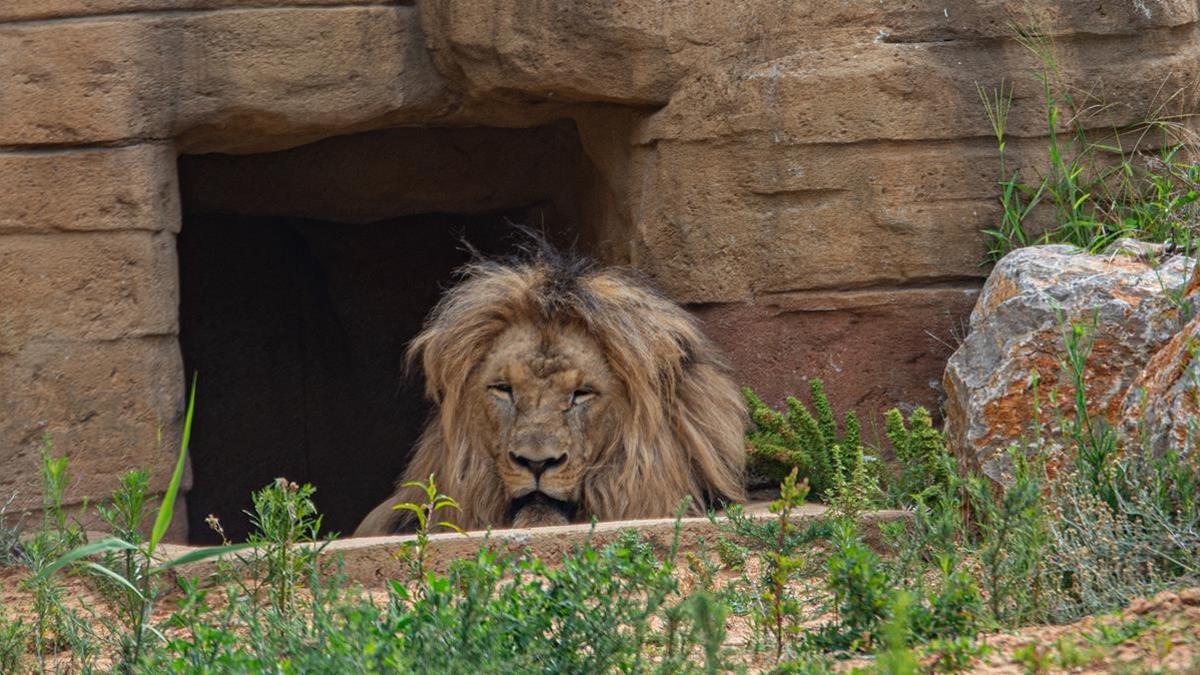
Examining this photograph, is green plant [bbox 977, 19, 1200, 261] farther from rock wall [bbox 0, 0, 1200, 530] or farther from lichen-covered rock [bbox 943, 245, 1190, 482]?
lichen-covered rock [bbox 943, 245, 1190, 482]

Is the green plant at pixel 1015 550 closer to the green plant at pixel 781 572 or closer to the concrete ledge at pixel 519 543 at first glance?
the green plant at pixel 781 572

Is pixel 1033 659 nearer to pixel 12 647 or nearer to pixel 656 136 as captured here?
pixel 12 647

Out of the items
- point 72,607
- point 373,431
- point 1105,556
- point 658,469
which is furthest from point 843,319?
point 373,431

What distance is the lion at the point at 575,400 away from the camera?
557 centimetres

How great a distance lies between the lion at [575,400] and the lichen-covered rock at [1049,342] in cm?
93

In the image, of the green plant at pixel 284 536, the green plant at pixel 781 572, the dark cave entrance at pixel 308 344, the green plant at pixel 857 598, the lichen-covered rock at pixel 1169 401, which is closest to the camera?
the green plant at pixel 857 598

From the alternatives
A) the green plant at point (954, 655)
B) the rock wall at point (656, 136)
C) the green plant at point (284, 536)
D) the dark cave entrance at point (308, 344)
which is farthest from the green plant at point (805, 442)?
the dark cave entrance at point (308, 344)

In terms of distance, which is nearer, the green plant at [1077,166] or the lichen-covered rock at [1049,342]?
the lichen-covered rock at [1049,342]

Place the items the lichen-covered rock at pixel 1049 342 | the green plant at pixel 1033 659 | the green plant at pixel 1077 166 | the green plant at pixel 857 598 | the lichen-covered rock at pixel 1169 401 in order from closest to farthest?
the green plant at pixel 1033 659 → the green plant at pixel 857 598 → the lichen-covered rock at pixel 1169 401 → the lichen-covered rock at pixel 1049 342 → the green plant at pixel 1077 166

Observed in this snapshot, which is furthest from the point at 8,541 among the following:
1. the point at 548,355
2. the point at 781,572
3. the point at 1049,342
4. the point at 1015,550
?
the point at 1049,342

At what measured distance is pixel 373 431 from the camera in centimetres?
958

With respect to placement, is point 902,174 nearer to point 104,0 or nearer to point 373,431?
point 104,0

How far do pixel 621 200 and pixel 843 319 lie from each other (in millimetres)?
1005

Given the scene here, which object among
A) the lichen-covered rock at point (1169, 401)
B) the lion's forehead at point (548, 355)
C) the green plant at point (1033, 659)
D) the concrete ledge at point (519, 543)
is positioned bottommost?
the green plant at point (1033, 659)
